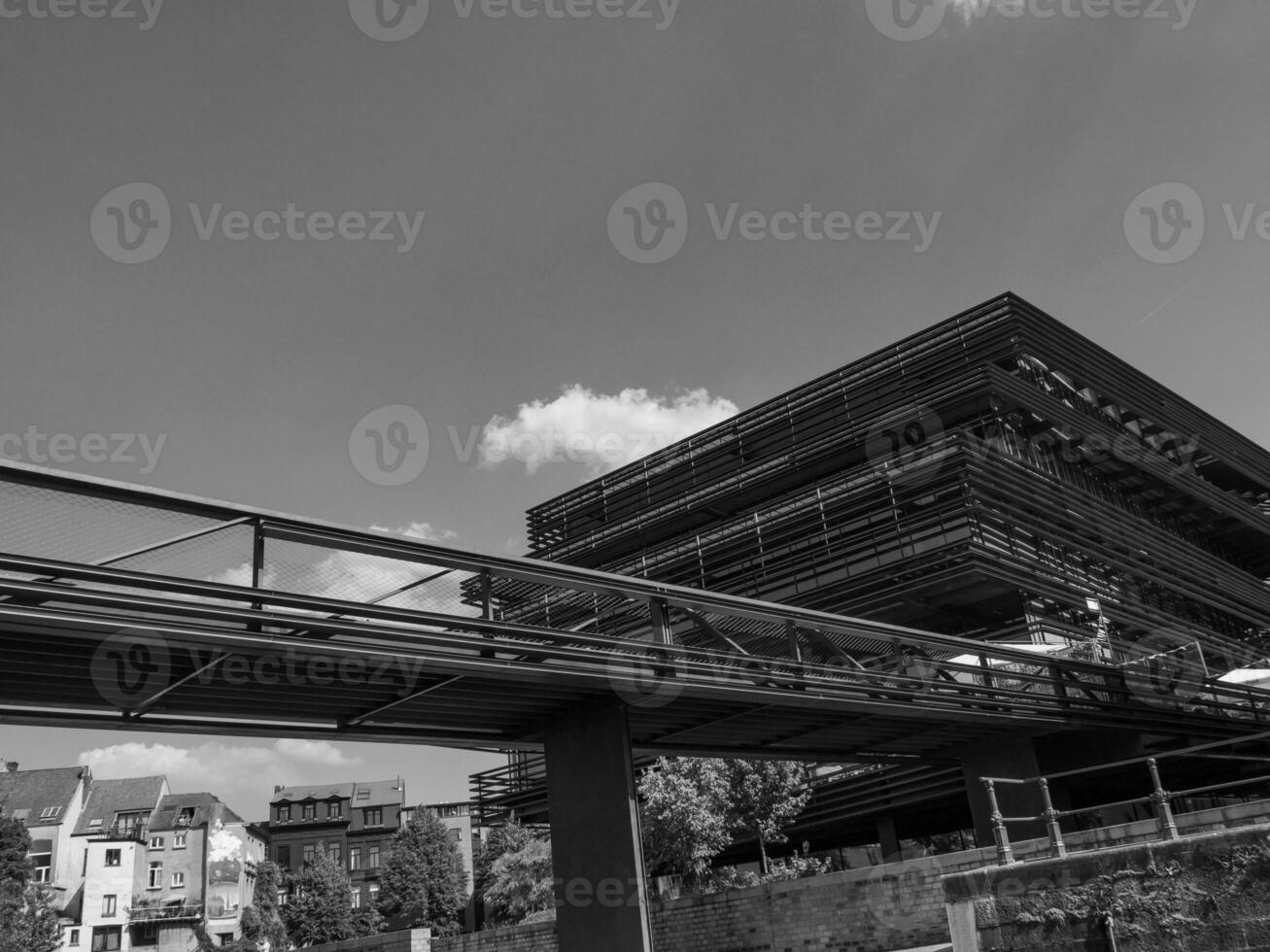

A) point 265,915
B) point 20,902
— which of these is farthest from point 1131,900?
point 265,915

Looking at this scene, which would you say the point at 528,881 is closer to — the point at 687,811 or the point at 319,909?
the point at 687,811

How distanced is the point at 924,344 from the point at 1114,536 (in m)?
8.45

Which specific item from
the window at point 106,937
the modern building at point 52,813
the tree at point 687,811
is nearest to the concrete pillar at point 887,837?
the tree at point 687,811

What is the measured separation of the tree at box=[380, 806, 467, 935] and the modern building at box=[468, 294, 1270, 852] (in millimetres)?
24225

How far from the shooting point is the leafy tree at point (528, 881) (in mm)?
32156

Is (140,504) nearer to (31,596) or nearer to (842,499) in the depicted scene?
(31,596)

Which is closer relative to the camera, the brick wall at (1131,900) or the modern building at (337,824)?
the brick wall at (1131,900)

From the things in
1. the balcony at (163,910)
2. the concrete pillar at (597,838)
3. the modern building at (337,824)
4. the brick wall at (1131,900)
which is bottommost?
the brick wall at (1131,900)

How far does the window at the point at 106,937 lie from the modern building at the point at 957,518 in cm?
3252

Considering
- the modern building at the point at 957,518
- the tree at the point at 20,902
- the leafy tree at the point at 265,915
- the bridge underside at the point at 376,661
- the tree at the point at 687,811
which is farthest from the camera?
the leafy tree at the point at 265,915

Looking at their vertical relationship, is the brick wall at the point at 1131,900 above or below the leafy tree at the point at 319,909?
below

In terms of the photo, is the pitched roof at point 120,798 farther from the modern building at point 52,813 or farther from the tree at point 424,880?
the tree at point 424,880

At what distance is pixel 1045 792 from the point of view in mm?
12461

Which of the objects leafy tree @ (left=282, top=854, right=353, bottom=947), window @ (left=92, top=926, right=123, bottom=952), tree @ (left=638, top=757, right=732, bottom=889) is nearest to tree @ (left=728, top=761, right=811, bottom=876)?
tree @ (left=638, top=757, right=732, bottom=889)
